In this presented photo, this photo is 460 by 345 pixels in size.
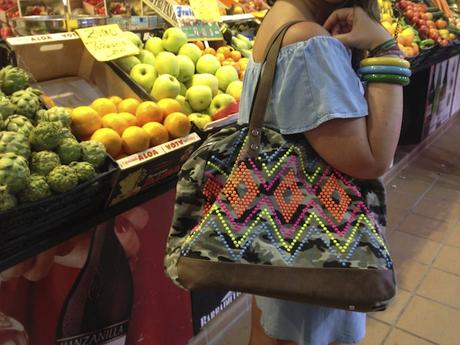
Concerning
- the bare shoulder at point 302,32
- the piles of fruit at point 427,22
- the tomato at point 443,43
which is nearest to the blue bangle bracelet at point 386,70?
the bare shoulder at point 302,32

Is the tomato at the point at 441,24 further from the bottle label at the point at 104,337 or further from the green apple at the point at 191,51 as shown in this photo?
the bottle label at the point at 104,337

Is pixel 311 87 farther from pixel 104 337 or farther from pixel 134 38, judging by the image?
pixel 134 38

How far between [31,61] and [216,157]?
4.23 feet

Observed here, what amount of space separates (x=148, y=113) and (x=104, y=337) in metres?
0.87

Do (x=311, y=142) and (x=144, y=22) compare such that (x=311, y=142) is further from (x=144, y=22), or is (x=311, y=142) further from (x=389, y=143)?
(x=144, y=22)

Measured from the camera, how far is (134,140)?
1.68 m

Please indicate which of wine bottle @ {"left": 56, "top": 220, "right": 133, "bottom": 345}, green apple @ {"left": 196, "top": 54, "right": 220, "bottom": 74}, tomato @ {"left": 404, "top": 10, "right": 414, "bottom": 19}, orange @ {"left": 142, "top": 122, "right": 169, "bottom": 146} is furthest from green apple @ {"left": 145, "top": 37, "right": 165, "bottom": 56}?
tomato @ {"left": 404, "top": 10, "right": 414, "bottom": 19}

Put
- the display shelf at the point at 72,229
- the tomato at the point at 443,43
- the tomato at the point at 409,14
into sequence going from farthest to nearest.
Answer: the tomato at the point at 409,14 → the tomato at the point at 443,43 → the display shelf at the point at 72,229

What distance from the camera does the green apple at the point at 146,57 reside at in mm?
2295

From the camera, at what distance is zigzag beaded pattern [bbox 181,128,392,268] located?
1.06m

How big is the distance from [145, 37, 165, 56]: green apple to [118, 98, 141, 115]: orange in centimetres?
59

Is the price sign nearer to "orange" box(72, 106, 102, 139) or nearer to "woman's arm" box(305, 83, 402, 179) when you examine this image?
"orange" box(72, 106, 102, 139)

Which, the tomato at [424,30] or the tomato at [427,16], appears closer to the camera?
the tomato at [424,30]

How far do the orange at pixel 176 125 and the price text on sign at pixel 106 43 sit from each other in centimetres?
47
